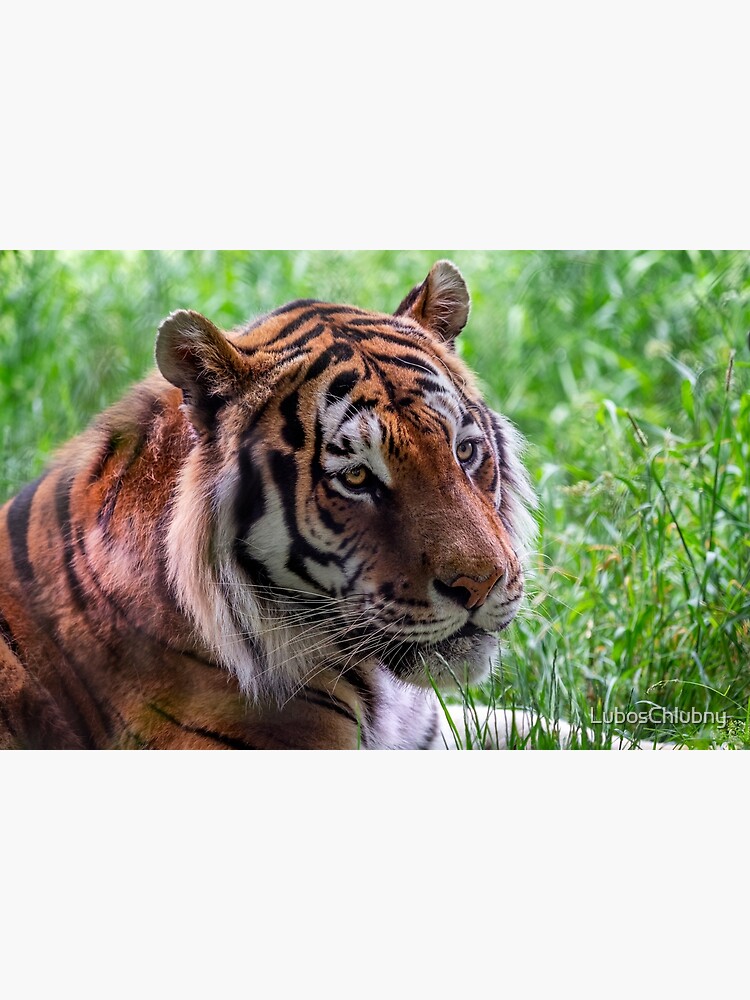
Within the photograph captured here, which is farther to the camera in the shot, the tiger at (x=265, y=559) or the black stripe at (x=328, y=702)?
the black stripe at (x=328, y=702)

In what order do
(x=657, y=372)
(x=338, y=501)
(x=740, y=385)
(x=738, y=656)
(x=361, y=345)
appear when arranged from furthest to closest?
(x=657, y=372), (x=740, y=385), (x=738, y=656), (x=361, y=345), (x=338, y=501)

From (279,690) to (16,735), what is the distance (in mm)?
602

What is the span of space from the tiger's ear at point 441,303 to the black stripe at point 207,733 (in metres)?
1.05

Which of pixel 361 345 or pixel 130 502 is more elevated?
pixel 361 345

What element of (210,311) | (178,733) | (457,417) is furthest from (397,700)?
(210,311)

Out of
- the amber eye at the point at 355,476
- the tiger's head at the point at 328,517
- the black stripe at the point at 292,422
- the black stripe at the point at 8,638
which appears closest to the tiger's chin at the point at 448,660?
the tiger's head at the point at 328,517

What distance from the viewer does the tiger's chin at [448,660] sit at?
2.35m

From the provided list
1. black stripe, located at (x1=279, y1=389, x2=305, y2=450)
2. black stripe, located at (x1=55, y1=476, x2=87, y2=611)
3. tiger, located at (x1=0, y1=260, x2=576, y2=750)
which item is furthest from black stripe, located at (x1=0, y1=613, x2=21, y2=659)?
black stripe, located at (x1=279, y1=389, x2=305, y2=450)

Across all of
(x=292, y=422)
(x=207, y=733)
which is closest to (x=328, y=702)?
(x=207, y=733)

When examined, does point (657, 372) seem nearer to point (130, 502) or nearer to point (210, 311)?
point (210, 311)

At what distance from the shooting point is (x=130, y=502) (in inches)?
97.3

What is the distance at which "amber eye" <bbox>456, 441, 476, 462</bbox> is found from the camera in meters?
2.44

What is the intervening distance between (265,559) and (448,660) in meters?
0.44

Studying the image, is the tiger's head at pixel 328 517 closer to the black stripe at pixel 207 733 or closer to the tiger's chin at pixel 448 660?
the tiger's chin at pixel 448 660
